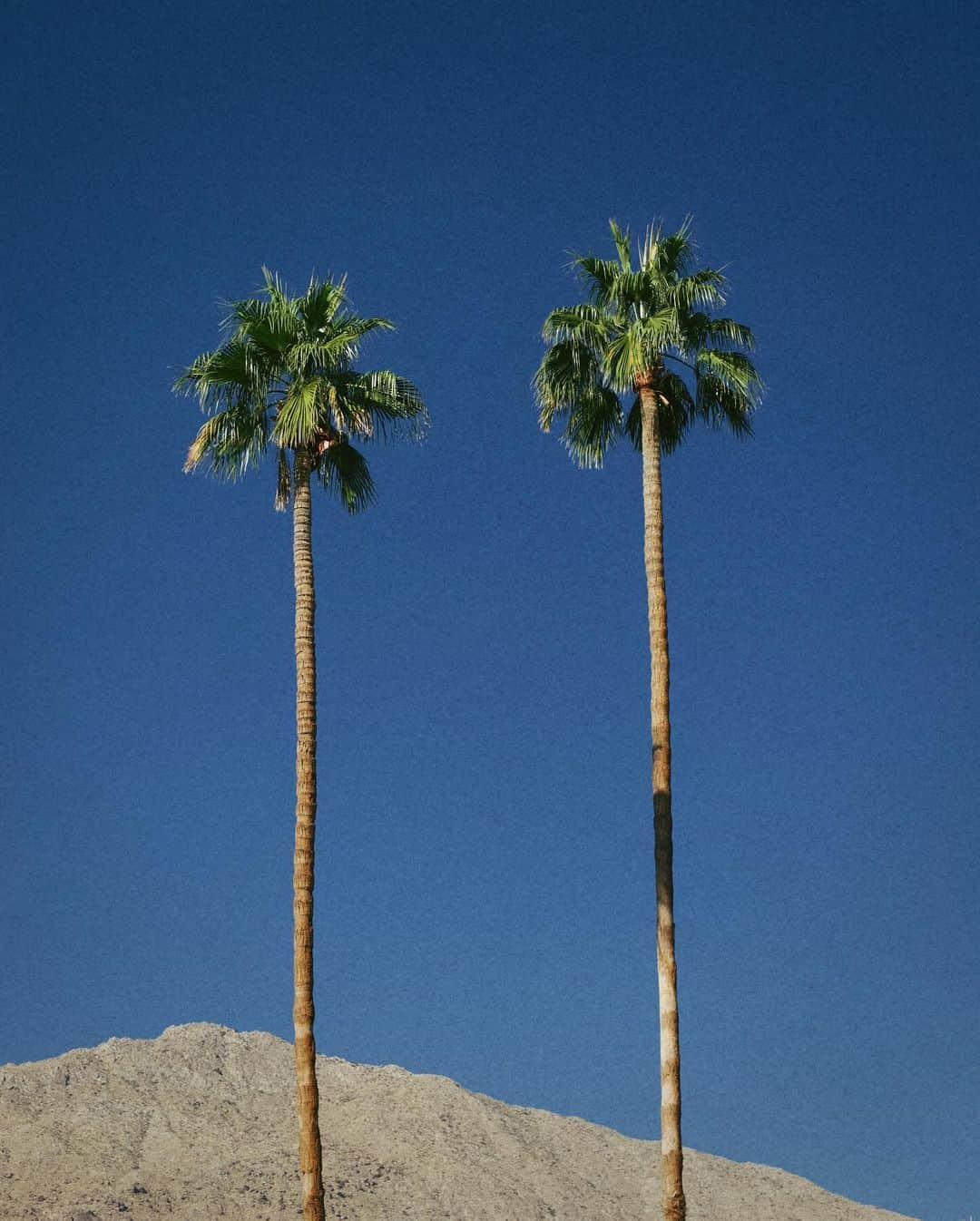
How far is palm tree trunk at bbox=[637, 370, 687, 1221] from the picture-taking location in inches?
1031

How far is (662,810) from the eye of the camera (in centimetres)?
2819

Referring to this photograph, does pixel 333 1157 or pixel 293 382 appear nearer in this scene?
pixel 293 382

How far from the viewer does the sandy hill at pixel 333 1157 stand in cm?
14812

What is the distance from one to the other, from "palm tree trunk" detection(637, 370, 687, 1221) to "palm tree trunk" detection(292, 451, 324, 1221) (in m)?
5.52

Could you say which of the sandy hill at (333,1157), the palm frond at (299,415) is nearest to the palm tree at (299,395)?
the palm frond at (299,415)

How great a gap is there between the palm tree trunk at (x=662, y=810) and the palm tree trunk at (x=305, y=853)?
5.52 metres

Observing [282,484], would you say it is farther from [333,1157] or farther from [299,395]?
[333,1157]

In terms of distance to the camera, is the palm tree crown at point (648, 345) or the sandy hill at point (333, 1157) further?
the sandy hill at point (333, 1157)

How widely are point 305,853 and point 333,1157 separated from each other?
463 feet

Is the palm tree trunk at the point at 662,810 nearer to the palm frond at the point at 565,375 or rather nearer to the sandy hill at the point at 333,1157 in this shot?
the palm frond at the point at 565,375

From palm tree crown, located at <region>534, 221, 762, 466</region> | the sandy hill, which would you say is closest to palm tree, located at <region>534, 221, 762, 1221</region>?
palm tree crown, located at <region>534, 221, 762, 466</region>

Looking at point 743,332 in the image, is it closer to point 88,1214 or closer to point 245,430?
point 245,430

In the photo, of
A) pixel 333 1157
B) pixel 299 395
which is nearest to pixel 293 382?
pixel 299 395

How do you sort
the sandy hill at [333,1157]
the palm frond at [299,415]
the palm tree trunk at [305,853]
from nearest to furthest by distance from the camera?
the palm tree trunk at [305,853], the palm frond at [299,415], the sandy hill at [333,1157]
